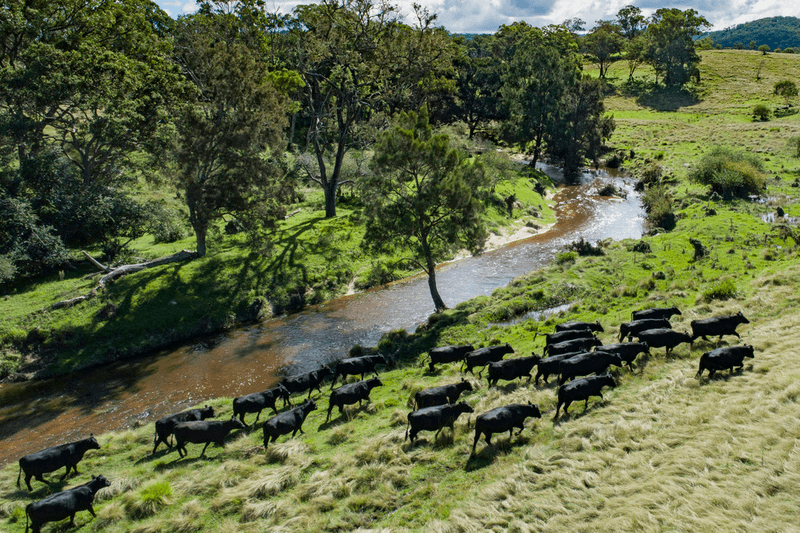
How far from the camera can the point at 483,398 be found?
16.0 meters

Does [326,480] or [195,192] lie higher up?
[195,192]

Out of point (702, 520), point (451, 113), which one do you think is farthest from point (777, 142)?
point (702, 520)

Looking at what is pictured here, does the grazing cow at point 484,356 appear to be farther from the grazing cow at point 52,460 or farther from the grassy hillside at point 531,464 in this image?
the grazing cow at point 52,460

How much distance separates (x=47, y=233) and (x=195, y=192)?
1040 centimetres

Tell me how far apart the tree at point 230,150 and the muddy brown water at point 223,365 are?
8981 mm

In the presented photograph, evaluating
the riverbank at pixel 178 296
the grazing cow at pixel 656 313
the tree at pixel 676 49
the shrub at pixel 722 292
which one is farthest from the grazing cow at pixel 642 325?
the tree at pixel 676 49

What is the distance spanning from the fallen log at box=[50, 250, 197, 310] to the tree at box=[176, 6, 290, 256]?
132 cm

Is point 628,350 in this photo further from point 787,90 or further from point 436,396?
point 787,90

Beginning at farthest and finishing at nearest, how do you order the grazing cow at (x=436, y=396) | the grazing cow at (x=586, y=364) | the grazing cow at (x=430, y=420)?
the grazing cow at (x=436, y=396)
the grazing cow at (x=586, y=364)
the grazing cow at (x=430, y=420)

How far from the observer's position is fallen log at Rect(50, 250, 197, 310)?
28.3 meters

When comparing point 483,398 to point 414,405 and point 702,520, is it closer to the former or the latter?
point 414,405

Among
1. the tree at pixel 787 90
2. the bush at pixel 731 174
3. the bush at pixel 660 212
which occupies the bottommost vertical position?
the bush at pixel 660 212

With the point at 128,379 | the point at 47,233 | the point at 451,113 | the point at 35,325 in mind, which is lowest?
the point at 128,379

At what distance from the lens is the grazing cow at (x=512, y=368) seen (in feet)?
55.7
